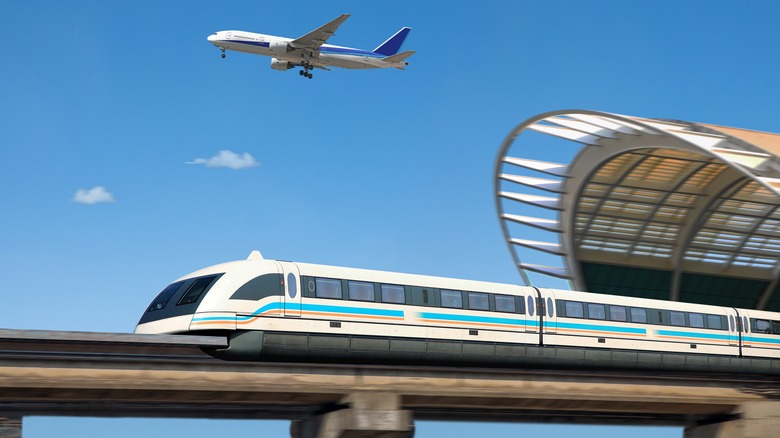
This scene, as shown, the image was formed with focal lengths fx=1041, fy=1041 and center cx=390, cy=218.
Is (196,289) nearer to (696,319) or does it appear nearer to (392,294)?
(392,294)

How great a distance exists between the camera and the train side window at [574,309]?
30344 mm

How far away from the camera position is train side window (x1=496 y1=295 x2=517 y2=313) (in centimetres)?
2855

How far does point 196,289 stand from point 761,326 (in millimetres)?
21409

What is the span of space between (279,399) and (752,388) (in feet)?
53.9

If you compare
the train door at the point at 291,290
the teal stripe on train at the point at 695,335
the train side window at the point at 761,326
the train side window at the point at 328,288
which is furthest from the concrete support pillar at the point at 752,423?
the train door at the point at 291,290

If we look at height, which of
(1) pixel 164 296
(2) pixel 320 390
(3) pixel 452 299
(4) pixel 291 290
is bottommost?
(2) pixel 320 390

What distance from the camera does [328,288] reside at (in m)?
24.9

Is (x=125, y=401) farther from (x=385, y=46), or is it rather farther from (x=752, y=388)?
(x=385, y=46)

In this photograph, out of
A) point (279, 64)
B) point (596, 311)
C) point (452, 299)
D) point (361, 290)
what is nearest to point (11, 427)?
point (361, 290)

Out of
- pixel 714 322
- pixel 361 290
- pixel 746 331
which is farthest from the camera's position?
pixel 746 331

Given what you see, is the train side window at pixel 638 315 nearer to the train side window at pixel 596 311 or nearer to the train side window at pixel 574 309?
the train side window at pixel 596 311

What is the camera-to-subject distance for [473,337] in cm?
2758

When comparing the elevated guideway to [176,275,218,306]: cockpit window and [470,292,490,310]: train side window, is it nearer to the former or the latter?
[176,275,218,306]: cockpit window

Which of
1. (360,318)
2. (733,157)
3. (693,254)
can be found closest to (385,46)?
(693,254)
